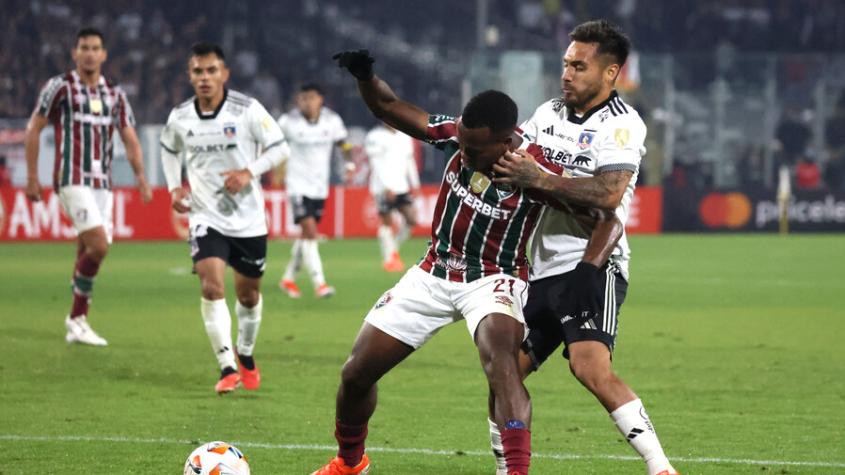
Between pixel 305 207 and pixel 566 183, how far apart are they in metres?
10.8

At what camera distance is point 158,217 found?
81.1ft

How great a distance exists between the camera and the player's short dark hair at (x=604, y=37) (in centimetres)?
571

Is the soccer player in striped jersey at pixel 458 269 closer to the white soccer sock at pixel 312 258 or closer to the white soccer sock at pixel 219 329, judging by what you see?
the white soccer sock at pixel 219 329

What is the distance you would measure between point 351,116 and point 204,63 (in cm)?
2051

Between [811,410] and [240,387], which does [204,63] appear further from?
[811,410]

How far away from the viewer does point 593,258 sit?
545cm

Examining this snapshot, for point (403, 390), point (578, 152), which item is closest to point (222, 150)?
point (403, 390)

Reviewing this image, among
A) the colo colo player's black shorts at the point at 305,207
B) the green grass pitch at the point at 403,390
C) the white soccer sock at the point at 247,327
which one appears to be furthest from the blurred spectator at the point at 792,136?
the white soccer sock at the point at 247,327

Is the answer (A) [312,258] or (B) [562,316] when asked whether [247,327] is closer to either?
(B) [562,316]

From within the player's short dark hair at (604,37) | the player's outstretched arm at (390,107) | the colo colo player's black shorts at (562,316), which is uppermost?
the player's short dark hair at (604,37)

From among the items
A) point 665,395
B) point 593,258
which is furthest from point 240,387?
point 593,258

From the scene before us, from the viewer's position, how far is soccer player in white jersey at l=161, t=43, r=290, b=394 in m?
8.83

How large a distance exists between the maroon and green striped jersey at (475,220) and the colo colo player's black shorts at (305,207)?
33.0 ft

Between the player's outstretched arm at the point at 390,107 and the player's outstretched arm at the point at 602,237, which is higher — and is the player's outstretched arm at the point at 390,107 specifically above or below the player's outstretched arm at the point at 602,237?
above
